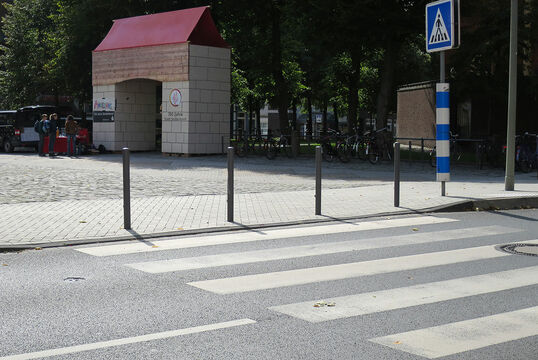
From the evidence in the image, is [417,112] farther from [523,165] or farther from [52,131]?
[52,131]

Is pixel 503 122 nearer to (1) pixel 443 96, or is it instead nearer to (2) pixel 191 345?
(1) pixel 443 96

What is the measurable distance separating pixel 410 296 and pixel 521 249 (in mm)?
2844

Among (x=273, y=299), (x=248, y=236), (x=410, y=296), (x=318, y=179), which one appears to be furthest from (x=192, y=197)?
(x=410, y=296)

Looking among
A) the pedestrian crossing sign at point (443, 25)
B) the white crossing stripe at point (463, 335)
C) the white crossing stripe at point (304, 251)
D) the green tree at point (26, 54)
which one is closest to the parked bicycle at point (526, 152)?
the pedestrian crossing sign at point (443, 25)

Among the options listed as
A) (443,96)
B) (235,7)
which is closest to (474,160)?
(443,96)

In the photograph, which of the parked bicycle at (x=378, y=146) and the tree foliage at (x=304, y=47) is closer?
the parked bicycle at (x=378, y=146)

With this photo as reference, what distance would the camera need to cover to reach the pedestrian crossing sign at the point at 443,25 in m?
12.4

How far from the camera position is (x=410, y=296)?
5.83 m

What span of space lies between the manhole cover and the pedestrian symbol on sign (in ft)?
17.2

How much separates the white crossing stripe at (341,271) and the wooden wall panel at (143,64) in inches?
842

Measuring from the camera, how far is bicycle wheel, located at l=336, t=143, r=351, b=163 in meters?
24.9

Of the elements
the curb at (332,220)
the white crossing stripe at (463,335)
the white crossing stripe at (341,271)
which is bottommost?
the white crossing stripe at (463,335)

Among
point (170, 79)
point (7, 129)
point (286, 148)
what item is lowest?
point (286, 148)

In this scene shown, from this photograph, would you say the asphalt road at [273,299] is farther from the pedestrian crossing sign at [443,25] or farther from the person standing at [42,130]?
the person standing at [42,130]
